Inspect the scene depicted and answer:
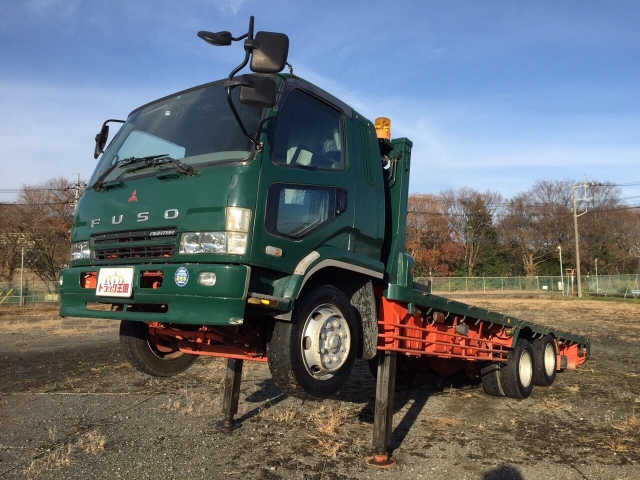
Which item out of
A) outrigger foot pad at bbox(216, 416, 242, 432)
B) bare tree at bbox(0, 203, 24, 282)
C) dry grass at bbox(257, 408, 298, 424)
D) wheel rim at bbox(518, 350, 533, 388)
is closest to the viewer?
outrigger foot pad at bbox(216, 416, 242, 432)

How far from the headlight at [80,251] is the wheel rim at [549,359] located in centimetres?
675

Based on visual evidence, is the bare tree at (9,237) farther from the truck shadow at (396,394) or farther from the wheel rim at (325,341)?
the wheel rim at (325,341)

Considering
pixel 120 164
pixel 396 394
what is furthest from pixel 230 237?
pixel 396 394

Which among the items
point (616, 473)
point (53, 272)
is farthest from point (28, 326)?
point (53, 272)

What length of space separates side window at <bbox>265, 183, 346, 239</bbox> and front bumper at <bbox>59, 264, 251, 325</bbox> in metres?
0.44

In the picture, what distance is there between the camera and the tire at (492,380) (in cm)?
719

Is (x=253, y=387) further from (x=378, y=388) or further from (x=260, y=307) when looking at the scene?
(x=260, y=307)

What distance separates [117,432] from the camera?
18.1ft

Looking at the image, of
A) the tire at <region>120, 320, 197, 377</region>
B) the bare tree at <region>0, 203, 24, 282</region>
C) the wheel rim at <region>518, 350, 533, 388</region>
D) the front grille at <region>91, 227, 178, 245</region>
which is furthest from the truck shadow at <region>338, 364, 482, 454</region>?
the bare tree at <region>0, 203, 24, 282</region>

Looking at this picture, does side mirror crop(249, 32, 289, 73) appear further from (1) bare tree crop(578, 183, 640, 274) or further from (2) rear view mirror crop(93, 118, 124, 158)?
(1) bare tree crop(578, 183, 640, 274)

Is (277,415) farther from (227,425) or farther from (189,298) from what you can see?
(189,298)

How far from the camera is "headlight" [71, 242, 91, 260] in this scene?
12.8ft

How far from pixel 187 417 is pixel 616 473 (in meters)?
4.40

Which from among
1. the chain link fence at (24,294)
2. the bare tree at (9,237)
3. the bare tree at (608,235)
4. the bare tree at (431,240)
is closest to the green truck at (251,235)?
the chain link fence at (24,294)
